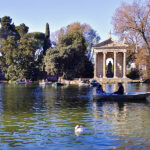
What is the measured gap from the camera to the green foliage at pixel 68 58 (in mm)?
78250

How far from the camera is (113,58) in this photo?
87.7 meters

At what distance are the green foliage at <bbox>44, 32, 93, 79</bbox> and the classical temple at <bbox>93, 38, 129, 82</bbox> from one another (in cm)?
418

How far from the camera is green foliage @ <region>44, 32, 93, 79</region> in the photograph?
78250 mm

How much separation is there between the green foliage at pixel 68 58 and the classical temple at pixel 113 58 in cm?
418

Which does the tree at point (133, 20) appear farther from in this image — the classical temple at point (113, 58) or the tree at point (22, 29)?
the tree at point (22, 29)

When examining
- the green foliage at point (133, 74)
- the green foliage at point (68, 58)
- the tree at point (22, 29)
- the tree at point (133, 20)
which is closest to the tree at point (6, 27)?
the tree at point (22, 29)

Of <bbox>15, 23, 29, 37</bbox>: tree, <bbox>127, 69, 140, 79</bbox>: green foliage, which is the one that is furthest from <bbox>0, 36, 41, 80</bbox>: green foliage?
<bbox>127, 69, 140, 79</bbox>: green foliage

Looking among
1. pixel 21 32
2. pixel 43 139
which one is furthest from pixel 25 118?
pixel 21 32

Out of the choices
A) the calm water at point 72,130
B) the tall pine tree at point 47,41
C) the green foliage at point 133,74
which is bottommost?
the calm water at point 72,130

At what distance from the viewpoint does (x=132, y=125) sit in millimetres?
15812

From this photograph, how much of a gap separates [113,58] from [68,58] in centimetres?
1525

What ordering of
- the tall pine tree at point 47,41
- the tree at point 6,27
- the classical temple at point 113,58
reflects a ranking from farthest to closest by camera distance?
the tall pine tree at point 47,41 → the tree at point 6,27 → the classical temple at point 113,58

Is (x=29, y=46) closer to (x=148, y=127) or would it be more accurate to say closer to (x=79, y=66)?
(x=79, y=66)

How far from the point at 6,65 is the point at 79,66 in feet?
73.9
